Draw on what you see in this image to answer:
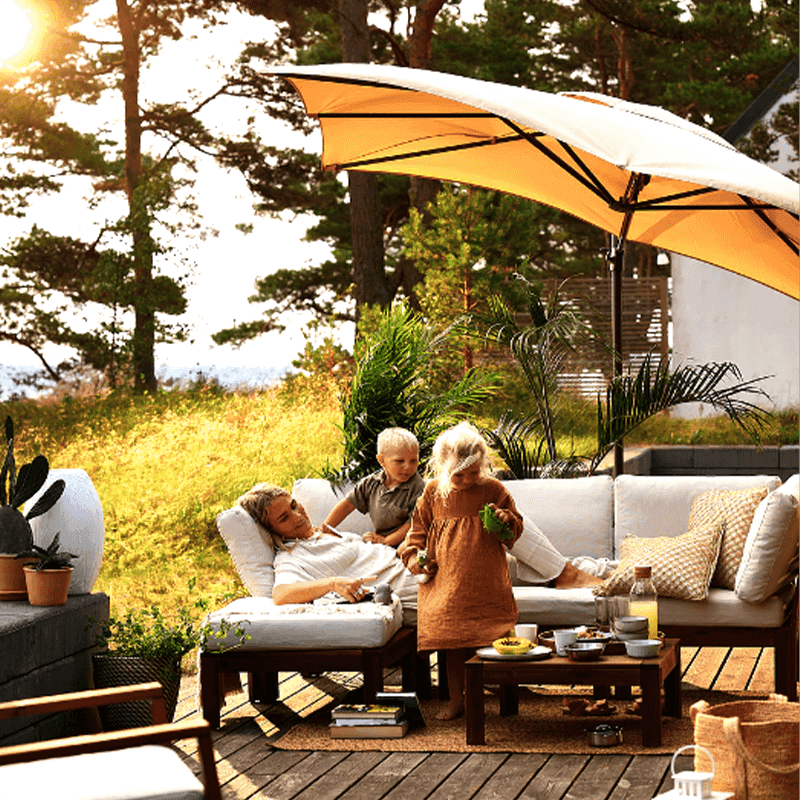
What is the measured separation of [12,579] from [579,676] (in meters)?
2.25

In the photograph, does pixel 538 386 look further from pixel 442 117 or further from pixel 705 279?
pixel 705 279

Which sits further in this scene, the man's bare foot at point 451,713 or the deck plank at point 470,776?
the man's bare foot at point 451,713

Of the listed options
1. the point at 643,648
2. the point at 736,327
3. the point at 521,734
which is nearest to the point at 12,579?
the point at 521,734

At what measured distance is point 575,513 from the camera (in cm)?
677

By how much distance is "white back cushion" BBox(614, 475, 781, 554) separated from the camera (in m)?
6.52

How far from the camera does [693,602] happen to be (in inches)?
226

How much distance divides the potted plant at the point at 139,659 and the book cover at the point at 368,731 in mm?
553

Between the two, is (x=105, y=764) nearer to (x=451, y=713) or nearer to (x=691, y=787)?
(x=691, y=787)

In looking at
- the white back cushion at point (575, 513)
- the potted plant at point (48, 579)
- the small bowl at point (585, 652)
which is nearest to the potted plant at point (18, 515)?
the potted plant at point (48, 579)

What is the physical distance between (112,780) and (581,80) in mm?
23321

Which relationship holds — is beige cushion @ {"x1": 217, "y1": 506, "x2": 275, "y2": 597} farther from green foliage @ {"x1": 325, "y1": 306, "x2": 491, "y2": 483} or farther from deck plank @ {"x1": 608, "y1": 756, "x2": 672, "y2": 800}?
deck plank @ {"x1": 608, "y1": 756, "x2": 672, "y2": 800}

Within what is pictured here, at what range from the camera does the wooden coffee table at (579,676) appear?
493 cm

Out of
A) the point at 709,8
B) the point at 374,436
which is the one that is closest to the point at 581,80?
the point at 709,8

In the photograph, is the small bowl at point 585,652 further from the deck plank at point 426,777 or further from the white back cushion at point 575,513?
the white back cushion at point 575,513
